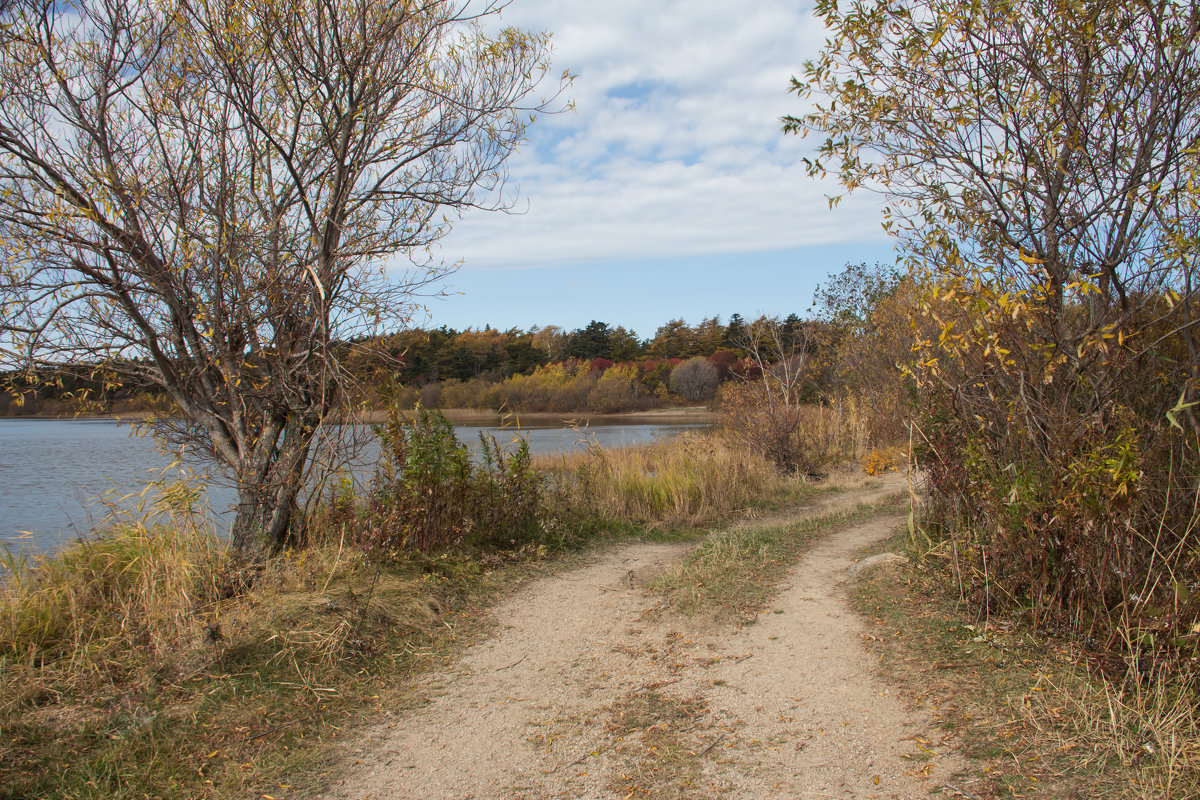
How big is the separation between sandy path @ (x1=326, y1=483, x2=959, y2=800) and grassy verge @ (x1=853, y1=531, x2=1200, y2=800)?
21 cm

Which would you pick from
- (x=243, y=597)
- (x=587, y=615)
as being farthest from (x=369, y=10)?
(x=587, y=615)

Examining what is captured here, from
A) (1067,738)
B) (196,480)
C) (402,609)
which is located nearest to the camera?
(1067,738)

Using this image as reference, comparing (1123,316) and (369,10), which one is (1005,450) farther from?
(369,10)

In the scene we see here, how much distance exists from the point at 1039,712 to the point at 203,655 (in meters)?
4.40

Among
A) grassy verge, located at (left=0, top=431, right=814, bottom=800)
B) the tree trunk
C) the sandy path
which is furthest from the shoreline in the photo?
the sandy path

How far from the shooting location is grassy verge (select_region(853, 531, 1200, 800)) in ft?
9.49

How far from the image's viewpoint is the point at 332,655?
441 centimetres

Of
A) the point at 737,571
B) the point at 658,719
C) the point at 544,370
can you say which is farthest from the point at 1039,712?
the point at 544,370

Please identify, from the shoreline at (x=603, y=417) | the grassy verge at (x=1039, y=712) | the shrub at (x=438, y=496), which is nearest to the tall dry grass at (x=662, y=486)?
A: the shrub at (x=438, y=496)

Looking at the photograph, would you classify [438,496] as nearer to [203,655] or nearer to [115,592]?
[115,592]

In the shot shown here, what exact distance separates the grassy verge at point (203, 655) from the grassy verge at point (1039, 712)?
285 centimetres

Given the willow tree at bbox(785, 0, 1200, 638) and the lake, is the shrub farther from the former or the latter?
the willow tree at bbox(785, 0, 1200, 638)

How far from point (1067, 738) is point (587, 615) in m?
3.17

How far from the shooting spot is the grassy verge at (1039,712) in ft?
9.49
